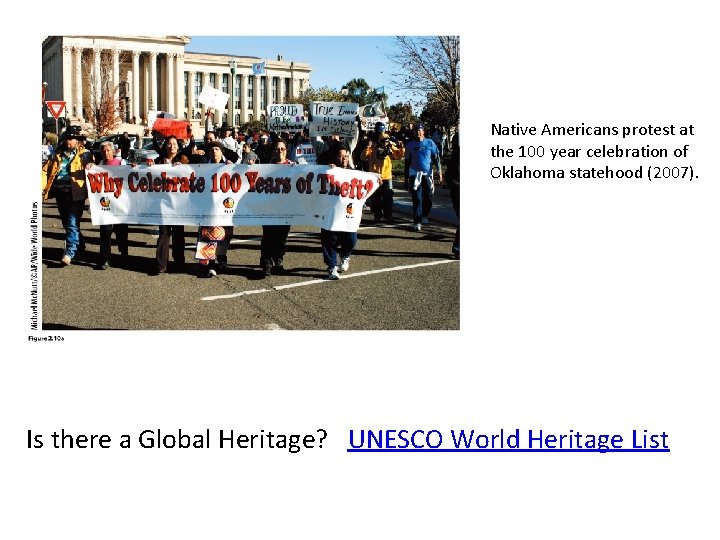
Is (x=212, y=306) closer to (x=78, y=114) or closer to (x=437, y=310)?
(x=437, y=310)

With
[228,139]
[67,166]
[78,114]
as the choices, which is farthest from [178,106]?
[67,166]

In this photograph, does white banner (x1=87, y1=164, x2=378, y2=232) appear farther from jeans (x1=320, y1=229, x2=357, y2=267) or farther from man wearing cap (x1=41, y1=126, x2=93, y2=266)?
man wearing cap (x1=41, y1=126, x2=93, y2=266)

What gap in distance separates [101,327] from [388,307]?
270 centimetres

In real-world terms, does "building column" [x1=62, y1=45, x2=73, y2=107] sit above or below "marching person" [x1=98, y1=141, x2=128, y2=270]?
above

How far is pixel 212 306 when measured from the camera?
29.6ft

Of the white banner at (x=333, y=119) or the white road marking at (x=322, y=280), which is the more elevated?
the white banner at (x=333, y=119)

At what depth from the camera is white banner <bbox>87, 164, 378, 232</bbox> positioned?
33.0 feet

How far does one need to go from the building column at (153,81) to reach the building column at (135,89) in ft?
4.42

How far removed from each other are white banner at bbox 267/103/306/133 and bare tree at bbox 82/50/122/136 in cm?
2877

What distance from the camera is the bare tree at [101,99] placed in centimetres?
5284

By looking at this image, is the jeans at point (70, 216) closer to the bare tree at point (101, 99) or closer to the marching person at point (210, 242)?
the marching person at point (210, 242)

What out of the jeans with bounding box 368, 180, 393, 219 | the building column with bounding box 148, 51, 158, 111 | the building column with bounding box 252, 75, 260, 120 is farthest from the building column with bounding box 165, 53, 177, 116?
the jeans with bounding box 368, 180, 393, 219

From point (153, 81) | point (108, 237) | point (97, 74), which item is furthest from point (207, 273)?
point (153, 81)

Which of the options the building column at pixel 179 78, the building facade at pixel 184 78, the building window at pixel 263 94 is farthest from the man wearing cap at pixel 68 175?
the building window at pixel 263 94
